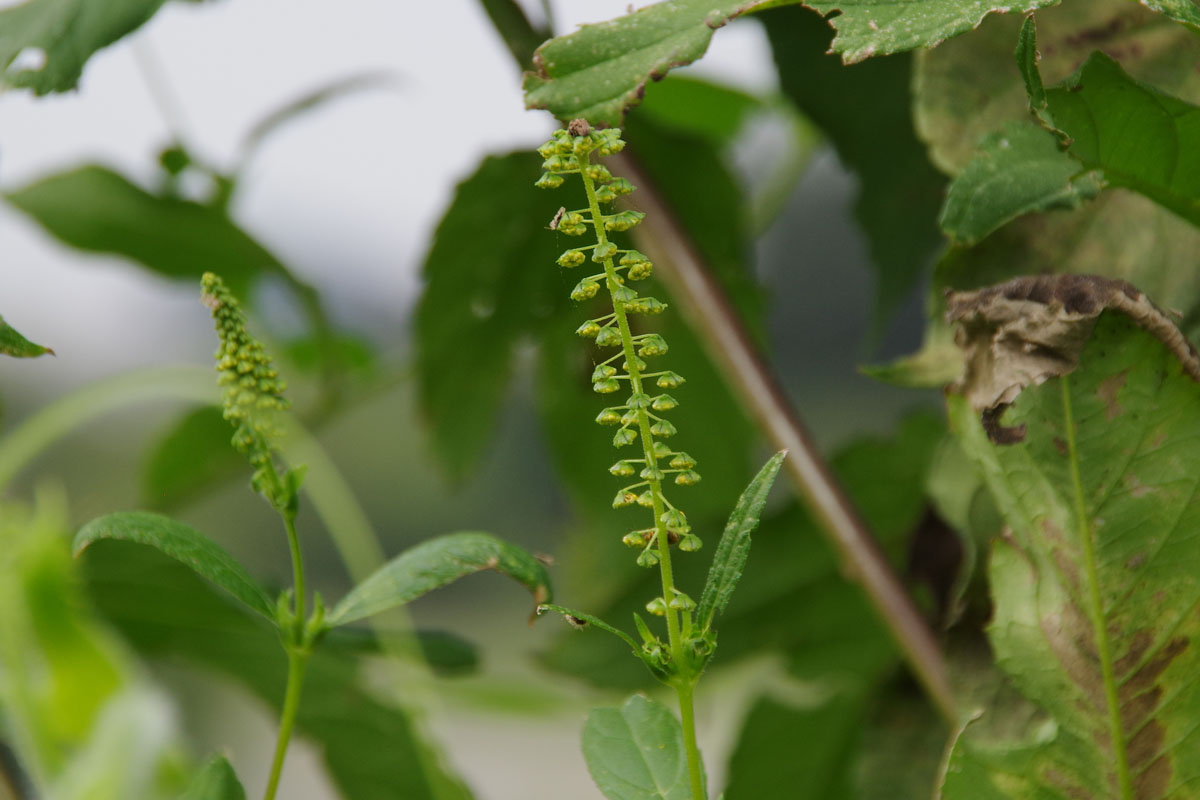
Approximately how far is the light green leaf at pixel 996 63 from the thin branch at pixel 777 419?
0.08 metres

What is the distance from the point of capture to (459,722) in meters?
0.42

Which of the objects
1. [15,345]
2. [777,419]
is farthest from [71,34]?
[777,419]

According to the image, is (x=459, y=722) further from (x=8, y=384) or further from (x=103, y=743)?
(x=103, y=743)

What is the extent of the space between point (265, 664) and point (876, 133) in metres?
0.24

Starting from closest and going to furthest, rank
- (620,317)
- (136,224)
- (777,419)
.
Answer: (620,317) → (777,419) → (136,224)

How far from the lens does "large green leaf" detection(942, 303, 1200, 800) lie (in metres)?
0.18

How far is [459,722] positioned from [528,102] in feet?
0.98

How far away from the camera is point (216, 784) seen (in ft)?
0.52

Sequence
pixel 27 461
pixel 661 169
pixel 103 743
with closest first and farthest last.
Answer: pixel 103 743, pixel 27 461, pixel 661 169

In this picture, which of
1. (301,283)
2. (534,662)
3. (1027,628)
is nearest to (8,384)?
(301,283)

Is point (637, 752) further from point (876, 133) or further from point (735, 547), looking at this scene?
point (876, 133)

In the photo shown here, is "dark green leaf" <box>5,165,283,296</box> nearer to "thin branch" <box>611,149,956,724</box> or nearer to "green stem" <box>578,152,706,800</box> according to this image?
"thin branch" <box>611,149,956,724</box>

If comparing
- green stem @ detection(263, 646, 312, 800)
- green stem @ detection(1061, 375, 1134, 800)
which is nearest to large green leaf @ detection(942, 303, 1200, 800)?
green stem @ detection(1061, 375, 1134, 800)

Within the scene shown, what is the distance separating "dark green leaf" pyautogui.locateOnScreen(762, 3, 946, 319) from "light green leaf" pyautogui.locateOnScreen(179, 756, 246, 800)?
231 millimetres
